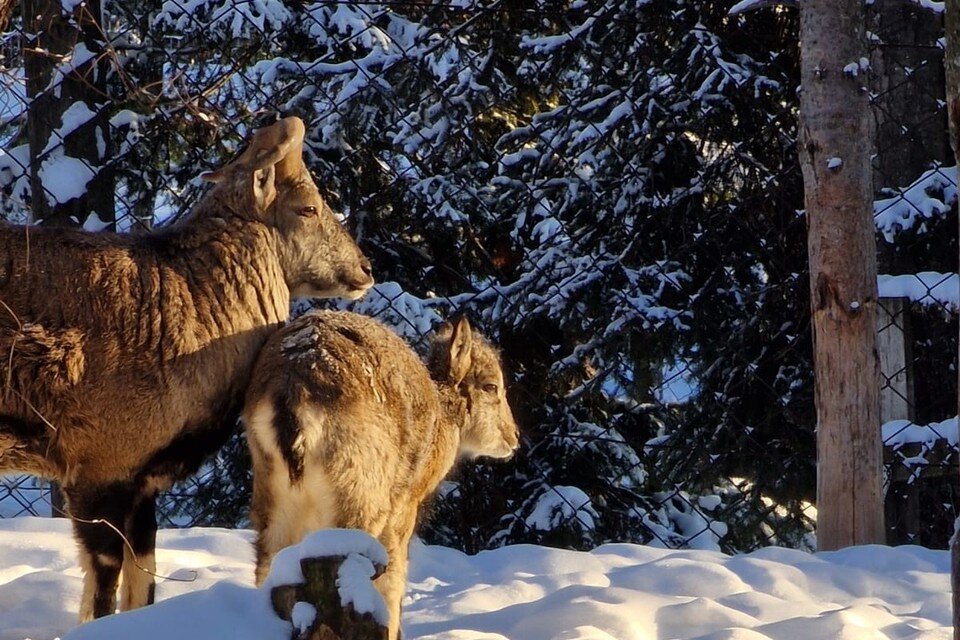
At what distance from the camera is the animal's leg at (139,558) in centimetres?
461

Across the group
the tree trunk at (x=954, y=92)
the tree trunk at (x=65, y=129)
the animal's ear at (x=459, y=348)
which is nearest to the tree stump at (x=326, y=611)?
the tree trunk at (x=954, y=92)

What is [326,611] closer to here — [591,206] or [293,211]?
[293,211]

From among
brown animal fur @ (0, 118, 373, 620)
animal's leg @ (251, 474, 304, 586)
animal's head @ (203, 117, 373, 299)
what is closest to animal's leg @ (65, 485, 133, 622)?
brown animal fur @ (0, 118, 373, 620)

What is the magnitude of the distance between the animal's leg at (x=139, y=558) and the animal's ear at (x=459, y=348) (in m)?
1.53

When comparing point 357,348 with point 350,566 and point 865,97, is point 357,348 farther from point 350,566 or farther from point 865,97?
point 865,97

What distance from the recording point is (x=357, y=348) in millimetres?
4582

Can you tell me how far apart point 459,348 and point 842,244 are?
5.59ft

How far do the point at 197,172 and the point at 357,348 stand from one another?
2.87 meters

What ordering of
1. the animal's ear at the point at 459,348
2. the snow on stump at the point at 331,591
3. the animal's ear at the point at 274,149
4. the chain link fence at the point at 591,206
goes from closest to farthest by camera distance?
the snow on stump at the point at 331,591
the animal's ear at the point at 274,149
the animal's ear at the point at 459,348
the chain link fence at the point at 591,206

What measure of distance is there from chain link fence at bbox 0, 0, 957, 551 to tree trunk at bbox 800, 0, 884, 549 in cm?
104

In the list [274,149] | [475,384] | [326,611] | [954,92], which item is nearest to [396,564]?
[475,384]

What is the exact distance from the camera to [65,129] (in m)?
6.11

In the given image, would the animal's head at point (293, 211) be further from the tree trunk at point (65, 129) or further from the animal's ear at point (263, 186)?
the tree trunk at point (65, 129)

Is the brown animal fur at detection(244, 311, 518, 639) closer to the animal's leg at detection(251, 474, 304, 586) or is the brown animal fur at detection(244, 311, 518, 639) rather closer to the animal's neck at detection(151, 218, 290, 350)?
the animal's leg at detection(251, 474, 304, 586)
